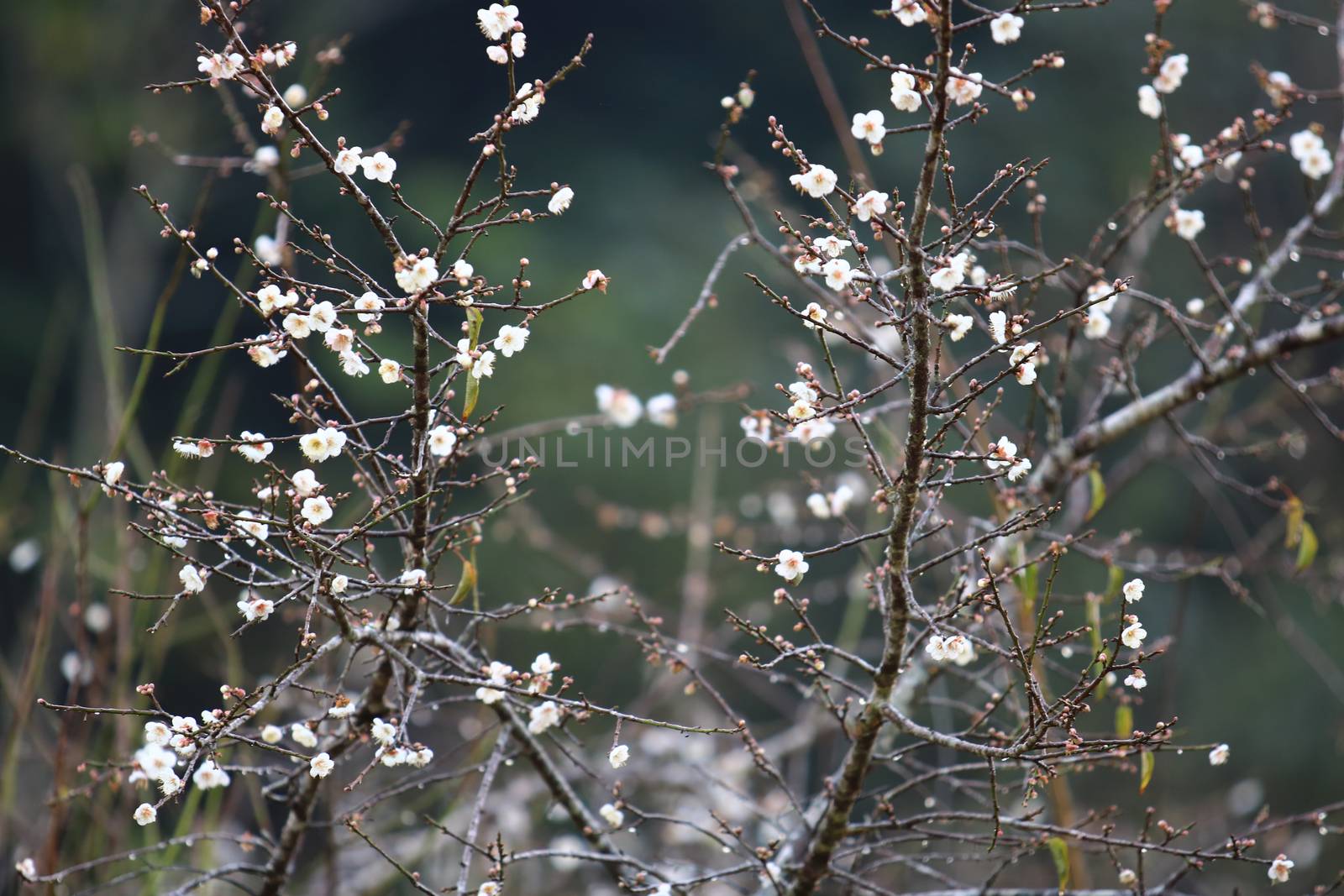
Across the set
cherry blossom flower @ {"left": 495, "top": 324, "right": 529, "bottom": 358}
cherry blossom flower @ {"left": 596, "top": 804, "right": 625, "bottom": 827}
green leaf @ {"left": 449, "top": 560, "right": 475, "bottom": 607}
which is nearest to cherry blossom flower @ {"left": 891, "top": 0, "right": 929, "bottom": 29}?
cherry blossom flower @ {"left": 495, "top": 324, "right": 529, "bottom": 358}

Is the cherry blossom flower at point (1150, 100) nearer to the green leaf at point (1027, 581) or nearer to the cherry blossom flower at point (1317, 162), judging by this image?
the cherry blossom flower at point (1317, 162)

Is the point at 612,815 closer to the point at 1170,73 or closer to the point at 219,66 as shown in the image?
the point at 219,66

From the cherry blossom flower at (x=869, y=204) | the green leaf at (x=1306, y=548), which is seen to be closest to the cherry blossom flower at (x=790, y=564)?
the cherry blossom flower at (x=869, y=204)

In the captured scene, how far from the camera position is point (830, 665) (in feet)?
11.4

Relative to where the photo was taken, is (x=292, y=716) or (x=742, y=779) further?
(x=742, y=779)

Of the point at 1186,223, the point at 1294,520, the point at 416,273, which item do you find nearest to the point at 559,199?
the point at 416,273

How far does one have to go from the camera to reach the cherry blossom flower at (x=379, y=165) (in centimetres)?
108

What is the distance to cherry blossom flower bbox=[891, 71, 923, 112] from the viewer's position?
1090 mm

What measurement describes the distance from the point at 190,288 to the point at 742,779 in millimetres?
4712

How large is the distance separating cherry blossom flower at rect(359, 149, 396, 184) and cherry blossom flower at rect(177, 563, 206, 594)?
1.50ft

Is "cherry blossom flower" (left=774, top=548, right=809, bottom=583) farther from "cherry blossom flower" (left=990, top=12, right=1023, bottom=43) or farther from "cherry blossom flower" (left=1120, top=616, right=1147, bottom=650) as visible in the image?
"cherry blossom flower" (left=990, top=12, right=1023, bottom=43)

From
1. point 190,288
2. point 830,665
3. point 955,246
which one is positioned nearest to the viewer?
point 955,246

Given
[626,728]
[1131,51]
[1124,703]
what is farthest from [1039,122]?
[1124,703]

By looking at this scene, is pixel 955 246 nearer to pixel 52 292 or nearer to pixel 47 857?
pixel 47 857
